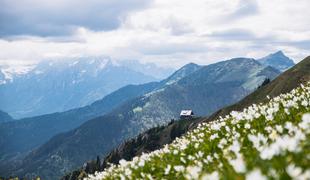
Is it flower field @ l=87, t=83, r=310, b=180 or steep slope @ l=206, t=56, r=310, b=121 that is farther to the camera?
steep slope @ l=206, t=56, r=310, b=121

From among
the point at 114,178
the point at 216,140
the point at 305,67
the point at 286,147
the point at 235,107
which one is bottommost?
the point at 235,107

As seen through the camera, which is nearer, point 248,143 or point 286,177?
point 286,177

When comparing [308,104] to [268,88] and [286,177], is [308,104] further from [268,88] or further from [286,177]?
[268,88]

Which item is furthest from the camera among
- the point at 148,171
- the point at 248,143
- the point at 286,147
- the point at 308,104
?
the point at 308,104

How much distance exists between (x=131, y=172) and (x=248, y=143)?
2.89m

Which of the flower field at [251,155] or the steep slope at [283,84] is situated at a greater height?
the flower field at [251,155]

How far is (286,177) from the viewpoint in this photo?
13.9ft

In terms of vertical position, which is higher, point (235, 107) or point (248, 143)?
point (248, 143)

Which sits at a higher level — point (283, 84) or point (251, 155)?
point (251, 155)

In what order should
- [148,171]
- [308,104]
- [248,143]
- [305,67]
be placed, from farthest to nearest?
[305,67], [308,104], [148,171], [248,143]

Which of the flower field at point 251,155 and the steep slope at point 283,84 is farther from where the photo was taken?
the steep slope at point 283,84

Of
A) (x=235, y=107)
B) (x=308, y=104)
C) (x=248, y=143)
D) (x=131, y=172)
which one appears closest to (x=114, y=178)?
(x=131, y=172)

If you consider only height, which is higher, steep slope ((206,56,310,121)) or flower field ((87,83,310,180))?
flower field ((87,83,310,180))

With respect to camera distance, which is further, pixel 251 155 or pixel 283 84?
pixel 283 84
